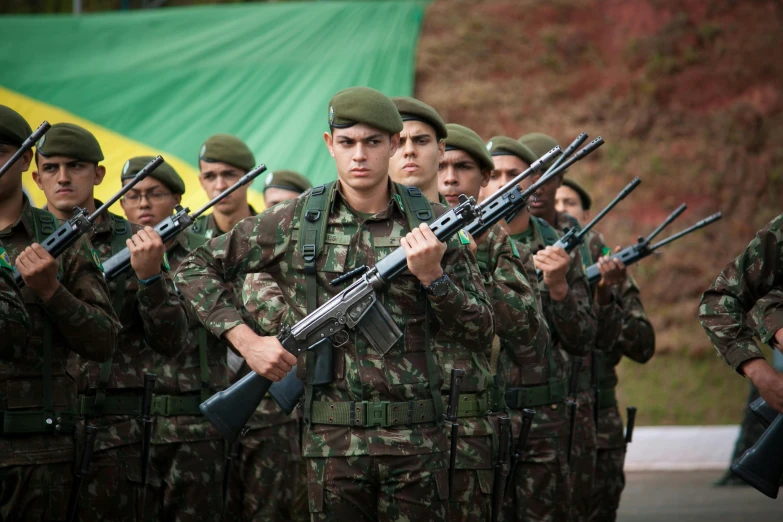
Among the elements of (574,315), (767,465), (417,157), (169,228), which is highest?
(417,157)


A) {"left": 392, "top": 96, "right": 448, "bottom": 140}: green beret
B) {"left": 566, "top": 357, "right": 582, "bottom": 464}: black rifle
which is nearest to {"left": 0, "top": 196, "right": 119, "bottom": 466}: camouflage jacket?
{"left": 392, "top": 96, "right": 448, "bottom": 140}: green beret

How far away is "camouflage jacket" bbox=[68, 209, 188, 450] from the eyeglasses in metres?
1.22

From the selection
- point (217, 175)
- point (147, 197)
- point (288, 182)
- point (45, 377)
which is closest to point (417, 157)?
point (45, 377)

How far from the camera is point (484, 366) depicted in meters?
5.50

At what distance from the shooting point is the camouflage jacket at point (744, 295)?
5.00 m

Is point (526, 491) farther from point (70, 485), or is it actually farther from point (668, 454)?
point (668, 454)

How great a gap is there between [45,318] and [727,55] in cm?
1498

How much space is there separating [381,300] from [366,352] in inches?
9.5

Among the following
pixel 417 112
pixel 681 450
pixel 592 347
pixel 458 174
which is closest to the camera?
pixel 417 112

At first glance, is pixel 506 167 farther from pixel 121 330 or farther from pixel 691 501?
pixel 691 501

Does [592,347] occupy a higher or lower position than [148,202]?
lower

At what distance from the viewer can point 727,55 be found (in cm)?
1781

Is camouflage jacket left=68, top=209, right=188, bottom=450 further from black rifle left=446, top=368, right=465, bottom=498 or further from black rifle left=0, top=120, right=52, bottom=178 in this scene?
black rifle left=446, top=368, right=465, bottom=498

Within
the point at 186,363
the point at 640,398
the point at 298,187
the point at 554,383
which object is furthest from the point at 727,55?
the point at 186,363
